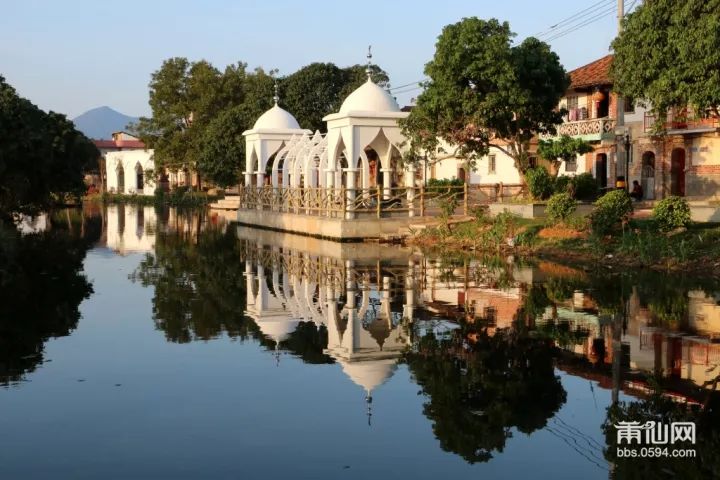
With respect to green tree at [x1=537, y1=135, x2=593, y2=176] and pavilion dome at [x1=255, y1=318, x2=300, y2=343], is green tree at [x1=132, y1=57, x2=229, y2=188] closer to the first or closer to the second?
green tree at [x1=537, y1=135, x2=593, y2=176]

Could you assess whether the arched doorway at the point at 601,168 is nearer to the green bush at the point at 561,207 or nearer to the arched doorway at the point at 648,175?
the arched doorway at the point at 648,175

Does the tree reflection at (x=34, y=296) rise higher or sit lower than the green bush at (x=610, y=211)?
lower

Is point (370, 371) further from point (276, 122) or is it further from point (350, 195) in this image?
point (276, 122)

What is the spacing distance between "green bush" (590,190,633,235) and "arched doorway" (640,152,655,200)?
51.2 feet

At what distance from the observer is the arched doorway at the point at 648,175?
3838cm

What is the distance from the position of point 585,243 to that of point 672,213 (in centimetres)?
249

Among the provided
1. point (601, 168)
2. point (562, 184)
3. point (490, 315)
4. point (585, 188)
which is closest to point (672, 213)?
point (562, 184)

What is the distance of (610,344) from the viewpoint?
12055 millimetres

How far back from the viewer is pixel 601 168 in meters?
41.5

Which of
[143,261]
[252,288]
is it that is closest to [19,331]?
[252,288]

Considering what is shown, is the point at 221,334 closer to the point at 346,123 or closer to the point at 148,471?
the point at 148,471

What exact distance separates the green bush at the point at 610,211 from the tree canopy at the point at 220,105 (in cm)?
3719

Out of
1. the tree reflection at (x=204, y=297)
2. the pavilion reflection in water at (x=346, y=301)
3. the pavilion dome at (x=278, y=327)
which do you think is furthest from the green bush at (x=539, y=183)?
the pavilion dome at (x=278, y=327)

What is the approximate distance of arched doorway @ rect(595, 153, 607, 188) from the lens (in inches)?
1624
